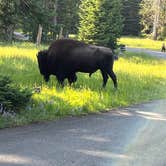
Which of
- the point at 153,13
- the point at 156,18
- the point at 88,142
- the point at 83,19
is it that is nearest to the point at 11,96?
the point at 88,142

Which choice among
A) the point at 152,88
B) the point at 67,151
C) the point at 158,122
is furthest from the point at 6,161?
the point at 152,88

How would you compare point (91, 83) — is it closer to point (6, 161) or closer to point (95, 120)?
point (95, 120)

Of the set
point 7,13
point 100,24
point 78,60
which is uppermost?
point 7,13

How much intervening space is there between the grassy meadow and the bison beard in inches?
17.1

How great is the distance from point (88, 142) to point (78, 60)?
25.3 ft

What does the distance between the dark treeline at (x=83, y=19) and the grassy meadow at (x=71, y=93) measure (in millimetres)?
1405

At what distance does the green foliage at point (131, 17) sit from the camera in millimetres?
83625

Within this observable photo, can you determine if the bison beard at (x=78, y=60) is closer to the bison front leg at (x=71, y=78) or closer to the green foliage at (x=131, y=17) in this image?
the bison front leg at (x=71, y=78)

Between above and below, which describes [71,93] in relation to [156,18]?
above

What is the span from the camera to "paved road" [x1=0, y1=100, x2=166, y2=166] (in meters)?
7.83

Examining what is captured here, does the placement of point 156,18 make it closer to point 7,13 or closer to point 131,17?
point 131,17

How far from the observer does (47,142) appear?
8820 millimetres

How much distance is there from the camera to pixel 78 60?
54.3 ft

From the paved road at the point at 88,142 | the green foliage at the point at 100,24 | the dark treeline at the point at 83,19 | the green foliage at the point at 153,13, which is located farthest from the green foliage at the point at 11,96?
the green foliage at the point at 153,13
